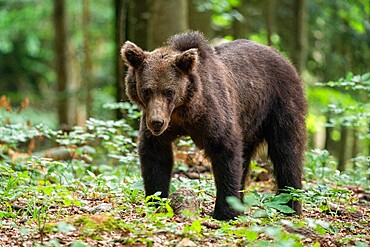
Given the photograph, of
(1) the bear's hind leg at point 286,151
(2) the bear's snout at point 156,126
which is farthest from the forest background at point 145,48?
(2) the bear's snout at point 156,126

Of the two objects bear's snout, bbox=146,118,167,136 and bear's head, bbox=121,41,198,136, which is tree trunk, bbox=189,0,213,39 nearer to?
bear's head, bbox=121,41,198,136

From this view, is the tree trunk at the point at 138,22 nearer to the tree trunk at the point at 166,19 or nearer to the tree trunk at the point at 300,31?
the tree trunk at the point at 166,19

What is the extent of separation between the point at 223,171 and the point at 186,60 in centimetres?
131

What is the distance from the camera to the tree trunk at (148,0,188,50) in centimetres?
1128

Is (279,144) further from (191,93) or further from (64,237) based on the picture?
(64,237)

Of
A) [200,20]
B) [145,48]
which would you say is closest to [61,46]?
[200,20]

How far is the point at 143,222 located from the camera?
20.0ft

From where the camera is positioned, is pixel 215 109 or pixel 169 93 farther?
pixel 215 109

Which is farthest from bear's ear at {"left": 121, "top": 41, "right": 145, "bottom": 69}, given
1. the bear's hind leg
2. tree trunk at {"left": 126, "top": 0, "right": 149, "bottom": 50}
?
tree trunk at {"left": 126, "top": 0, "right": 149, "bottom": 50}

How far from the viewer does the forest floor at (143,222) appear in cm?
555

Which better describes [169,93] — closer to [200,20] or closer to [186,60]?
[186,60]

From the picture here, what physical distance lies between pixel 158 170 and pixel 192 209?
833mm

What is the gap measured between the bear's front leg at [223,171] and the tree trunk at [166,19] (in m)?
4.24

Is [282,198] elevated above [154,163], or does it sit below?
below
